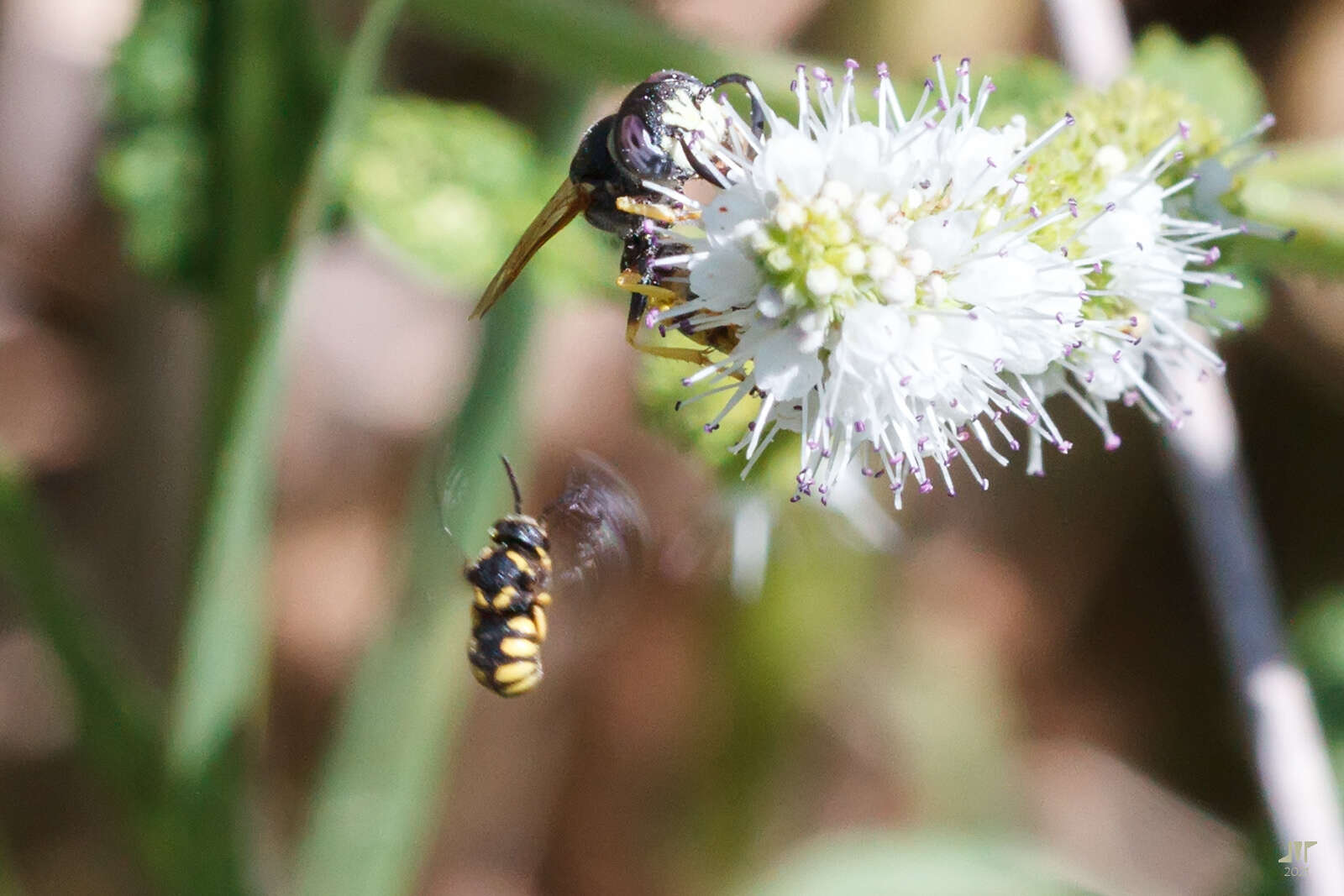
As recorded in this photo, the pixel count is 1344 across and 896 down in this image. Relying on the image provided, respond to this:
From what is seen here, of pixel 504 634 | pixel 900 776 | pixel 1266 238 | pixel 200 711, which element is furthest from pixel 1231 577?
pixel 200 711

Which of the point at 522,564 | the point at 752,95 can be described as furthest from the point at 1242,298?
the point at 522,564

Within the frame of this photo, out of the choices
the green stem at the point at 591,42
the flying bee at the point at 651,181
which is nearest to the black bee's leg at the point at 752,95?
the flying bee at the point at 651,181

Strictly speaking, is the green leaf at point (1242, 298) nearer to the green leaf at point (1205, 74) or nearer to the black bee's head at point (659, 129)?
the green leaf at point (1205, 74)

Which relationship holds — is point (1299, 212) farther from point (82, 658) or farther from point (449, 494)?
point (82, 658)

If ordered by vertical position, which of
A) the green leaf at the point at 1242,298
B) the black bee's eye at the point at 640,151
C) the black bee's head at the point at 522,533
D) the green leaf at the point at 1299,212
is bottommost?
the black bee's head at the point at 522,533

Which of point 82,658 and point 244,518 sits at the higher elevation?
point 244,518

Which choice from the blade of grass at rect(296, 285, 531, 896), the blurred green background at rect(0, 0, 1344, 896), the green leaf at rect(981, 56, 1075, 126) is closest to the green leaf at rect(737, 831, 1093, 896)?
the blurred green background at rect(0, 0, 1344, 896)
